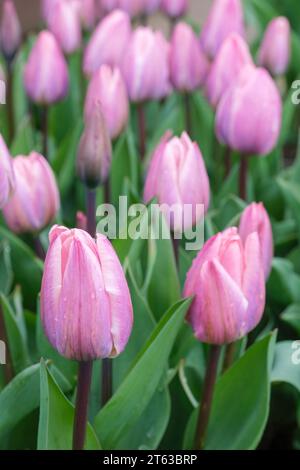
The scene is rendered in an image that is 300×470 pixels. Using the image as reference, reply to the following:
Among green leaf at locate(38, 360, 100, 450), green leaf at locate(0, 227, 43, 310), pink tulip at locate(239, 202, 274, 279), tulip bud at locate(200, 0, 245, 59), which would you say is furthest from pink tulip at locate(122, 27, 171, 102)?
green leaf at locate(38, 360, 100, 450)

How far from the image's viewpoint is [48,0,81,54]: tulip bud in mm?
1251

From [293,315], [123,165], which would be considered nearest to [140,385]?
[293,315]

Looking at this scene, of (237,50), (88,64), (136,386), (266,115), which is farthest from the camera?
(88,64)

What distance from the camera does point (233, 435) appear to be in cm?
80

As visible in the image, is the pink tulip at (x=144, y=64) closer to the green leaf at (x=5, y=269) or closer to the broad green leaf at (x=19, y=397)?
the green leaf at (x=5, y=269)

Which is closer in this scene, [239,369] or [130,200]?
[239,369]

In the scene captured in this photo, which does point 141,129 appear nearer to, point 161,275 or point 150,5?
point 150,5

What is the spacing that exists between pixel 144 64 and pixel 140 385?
20.1 inches

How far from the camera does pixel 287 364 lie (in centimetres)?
86

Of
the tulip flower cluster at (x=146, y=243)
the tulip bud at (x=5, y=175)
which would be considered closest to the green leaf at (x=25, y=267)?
the tulip flower cluster at (x=146, y=243)

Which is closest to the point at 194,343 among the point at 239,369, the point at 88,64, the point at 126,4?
the point at 239,369

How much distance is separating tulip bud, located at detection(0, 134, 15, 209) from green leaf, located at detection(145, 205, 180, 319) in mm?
159
